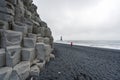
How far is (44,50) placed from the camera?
8.02 meters

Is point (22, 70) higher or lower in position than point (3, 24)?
lower

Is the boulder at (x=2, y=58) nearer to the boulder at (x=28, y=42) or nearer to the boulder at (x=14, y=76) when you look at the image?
the boulder at (x=14, y=76)

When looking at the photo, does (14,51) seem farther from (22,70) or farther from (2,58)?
(22,70)

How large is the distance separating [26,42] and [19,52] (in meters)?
1.08

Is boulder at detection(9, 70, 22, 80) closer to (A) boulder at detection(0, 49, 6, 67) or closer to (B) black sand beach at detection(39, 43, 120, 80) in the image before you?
(A) boulder at detection(0, 49, 6, 67)

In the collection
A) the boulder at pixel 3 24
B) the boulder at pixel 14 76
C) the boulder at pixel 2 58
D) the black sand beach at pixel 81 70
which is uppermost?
the boulder at pixel 3 24

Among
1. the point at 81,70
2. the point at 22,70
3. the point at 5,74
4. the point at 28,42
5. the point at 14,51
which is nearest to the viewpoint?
the point at 5,74

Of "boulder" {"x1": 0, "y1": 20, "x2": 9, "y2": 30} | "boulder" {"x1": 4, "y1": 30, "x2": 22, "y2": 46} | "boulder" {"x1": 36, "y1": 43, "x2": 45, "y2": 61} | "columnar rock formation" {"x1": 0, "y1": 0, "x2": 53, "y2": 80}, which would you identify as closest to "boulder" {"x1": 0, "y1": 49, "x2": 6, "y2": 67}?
"columnar rock formation" {"x1": 0, "y1": 0, "x2": 53, "y2": 80}

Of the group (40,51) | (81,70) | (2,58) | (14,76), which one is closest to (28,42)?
(40,51)

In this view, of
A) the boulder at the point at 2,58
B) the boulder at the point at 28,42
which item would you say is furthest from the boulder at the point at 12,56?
the boulder at the point at 28,42

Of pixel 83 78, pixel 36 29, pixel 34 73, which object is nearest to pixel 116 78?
pixel 83 78

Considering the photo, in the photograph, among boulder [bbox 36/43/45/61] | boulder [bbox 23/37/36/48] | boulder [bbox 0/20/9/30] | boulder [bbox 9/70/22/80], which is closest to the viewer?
boulder [bbox 9/70/22/80]

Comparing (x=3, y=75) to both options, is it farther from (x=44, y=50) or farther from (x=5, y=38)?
(x=44, y=50)

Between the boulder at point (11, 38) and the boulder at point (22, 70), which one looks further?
the boulder at point (11, 38)
